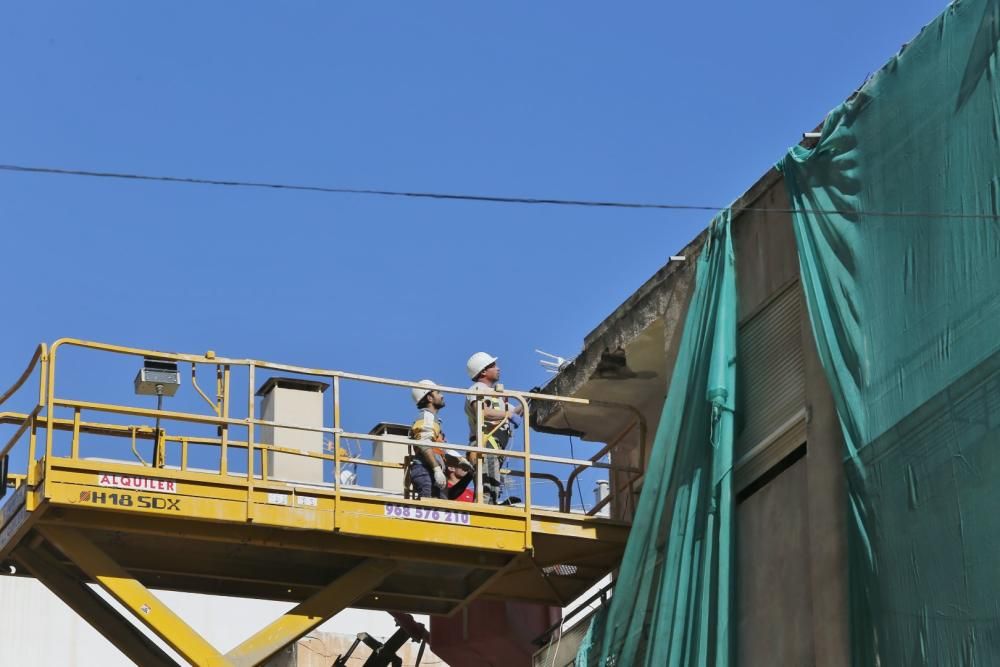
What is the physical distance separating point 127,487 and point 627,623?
4574 mm

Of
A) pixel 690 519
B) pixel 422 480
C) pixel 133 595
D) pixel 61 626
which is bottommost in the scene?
pixel 133 595

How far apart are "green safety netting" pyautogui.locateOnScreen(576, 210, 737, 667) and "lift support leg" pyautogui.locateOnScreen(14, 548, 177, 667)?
13.2 ft

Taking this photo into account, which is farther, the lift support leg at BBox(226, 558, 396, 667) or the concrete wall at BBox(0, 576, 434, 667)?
the concrete wall at BBox(0, 576, 434, 667)

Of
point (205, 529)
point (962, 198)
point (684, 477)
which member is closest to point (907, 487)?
point (962, 198)

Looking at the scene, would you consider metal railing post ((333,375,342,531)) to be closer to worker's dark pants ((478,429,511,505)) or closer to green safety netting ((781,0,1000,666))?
worker's dark pants ((478,429,511,505))

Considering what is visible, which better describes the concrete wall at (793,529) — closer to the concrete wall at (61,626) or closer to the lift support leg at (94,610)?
the lift support leg at (94,610)

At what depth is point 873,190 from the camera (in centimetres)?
1505

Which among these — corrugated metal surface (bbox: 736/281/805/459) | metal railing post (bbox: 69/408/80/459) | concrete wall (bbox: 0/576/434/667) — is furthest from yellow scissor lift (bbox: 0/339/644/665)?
concrete wall (bbox: 0/576/434/667)

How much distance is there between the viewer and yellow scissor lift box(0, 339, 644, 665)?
55.6 ft

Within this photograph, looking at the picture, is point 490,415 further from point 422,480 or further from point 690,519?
point 690,519

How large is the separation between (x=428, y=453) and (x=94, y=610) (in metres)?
3.42

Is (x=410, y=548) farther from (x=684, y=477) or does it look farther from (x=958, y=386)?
(x=958, y=386)

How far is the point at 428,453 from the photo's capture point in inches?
728

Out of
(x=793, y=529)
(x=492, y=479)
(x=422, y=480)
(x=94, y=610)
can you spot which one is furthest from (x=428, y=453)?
(x=793, y=529)
